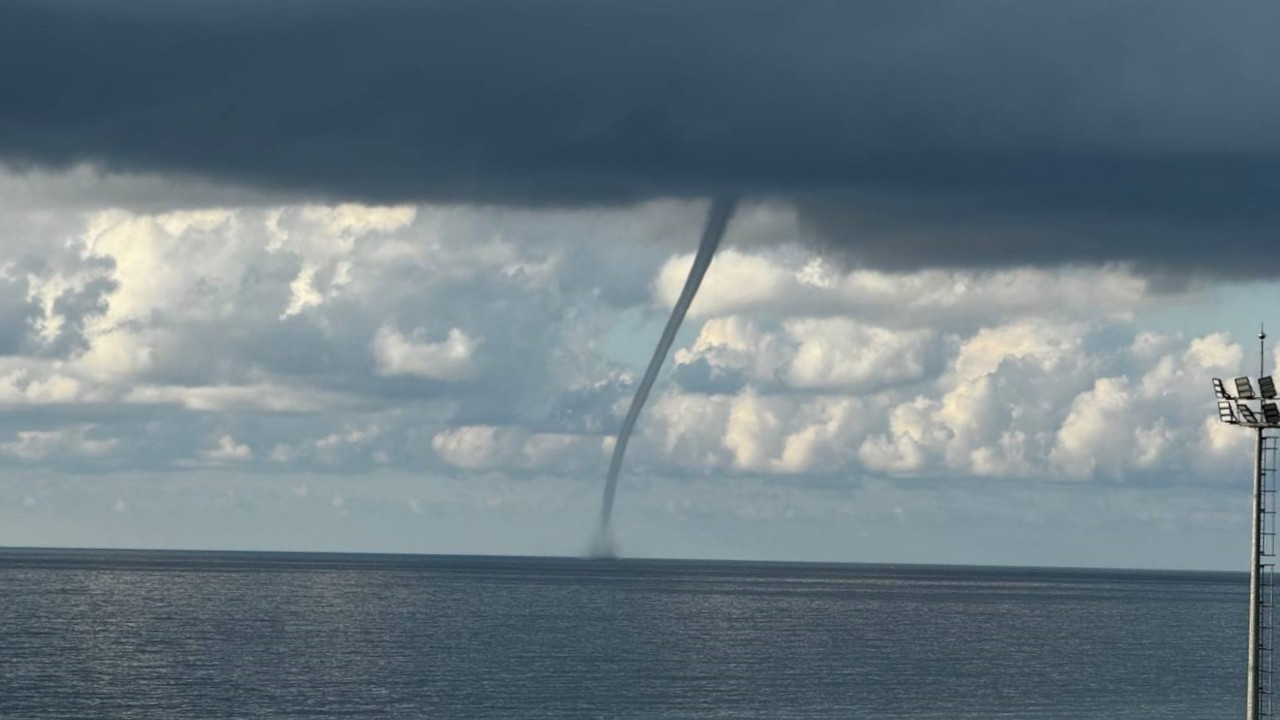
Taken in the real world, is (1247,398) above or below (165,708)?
above

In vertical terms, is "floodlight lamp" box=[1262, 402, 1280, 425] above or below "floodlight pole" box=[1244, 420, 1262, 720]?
above

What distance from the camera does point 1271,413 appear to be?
72.6 m

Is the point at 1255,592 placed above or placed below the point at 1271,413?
below

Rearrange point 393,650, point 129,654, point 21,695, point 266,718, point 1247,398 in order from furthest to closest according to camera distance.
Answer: point 393,650, point 129,654, point 21,695, point 266,718, point 1247,398

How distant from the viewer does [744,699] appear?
475 ft

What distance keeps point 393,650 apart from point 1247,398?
131 m

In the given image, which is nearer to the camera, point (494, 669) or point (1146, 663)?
point (494, 669)

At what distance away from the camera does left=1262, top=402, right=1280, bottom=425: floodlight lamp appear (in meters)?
72.4

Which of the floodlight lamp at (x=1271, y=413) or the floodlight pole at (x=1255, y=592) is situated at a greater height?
the floodlight lamp at (x=1271, y=413)

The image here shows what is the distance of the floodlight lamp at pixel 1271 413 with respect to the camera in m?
72.4

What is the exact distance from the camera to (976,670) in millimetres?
179750

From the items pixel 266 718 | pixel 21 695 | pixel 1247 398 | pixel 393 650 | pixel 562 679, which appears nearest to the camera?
pixel 1247 398

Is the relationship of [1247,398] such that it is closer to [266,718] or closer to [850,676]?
→ [266,718]

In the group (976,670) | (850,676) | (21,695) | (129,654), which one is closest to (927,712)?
(850,676)
